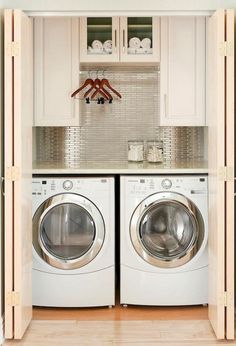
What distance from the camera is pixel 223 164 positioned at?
3.42 metres

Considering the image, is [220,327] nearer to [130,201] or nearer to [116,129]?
[130,201]

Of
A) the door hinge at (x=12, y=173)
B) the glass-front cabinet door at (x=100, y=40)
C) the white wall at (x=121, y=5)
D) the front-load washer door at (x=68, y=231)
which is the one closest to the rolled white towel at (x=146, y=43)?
the glass-front cabinet door at (x=100, y=40)

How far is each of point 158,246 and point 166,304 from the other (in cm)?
45

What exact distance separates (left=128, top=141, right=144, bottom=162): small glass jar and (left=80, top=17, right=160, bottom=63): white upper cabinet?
0.73 meters

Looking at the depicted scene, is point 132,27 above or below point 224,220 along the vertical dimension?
above

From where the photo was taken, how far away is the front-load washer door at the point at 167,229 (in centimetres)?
410

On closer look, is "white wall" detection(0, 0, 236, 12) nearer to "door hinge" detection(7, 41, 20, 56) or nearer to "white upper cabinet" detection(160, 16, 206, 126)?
"door hinge" detection(7, 41, 20, 56)

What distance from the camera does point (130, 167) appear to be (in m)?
4.36

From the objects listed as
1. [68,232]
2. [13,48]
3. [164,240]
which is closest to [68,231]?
[68,232]

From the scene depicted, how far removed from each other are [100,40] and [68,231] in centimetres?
161

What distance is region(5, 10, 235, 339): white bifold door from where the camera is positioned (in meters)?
3.37

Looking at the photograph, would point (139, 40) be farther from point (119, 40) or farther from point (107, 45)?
point (107, 45)

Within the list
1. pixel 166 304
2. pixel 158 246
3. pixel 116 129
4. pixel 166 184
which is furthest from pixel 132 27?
pixel 166 304

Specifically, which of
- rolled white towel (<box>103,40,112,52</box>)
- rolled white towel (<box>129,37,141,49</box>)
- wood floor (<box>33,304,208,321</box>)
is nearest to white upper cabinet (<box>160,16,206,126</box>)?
rolled white towel (<box>129,37,141,49</box>)
